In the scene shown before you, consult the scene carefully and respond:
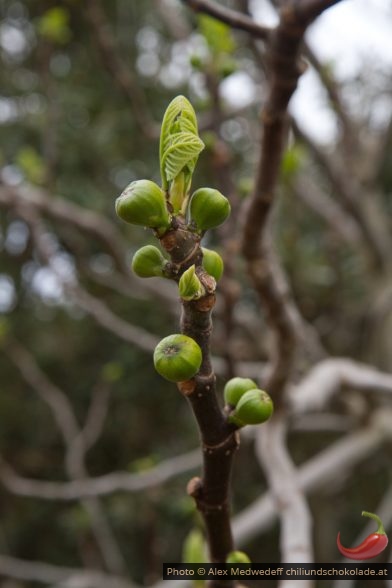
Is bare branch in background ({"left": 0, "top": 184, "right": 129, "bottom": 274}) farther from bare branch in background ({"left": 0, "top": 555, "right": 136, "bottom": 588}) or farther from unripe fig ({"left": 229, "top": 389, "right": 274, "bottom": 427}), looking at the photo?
unripe fig ({"left": 229, "top": 389, "right": 274, "bottom": 427})

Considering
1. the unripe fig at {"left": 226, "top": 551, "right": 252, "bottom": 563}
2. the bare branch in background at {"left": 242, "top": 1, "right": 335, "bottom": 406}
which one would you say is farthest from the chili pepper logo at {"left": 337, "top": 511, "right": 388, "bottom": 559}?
the bare branch in background at {"left": 242, "top": 1, "right": 335, "bottom": 406}

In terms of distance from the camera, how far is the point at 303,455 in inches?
185

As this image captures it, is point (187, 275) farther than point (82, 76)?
No

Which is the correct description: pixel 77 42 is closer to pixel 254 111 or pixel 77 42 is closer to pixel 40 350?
pixel 254 111

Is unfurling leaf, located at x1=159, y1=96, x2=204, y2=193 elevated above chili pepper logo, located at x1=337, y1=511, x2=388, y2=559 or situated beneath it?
elevated above

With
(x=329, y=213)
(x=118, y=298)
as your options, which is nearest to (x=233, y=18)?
(x=329, y=213)

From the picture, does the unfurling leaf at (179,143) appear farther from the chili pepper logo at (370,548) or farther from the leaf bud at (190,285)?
the chili pepper logo at (370,548)

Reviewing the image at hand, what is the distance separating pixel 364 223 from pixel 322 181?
1.95m

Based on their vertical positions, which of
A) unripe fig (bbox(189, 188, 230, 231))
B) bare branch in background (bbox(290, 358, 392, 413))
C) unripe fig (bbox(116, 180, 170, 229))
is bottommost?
bare branch in background (bbox(290, 358, 392, 413))

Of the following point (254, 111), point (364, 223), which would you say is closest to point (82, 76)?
point (254, 111)

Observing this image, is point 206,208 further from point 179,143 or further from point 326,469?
point 326,469

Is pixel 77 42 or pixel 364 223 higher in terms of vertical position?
pixel 77 42

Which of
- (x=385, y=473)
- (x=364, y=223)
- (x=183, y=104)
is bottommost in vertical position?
(x=385, y=473)

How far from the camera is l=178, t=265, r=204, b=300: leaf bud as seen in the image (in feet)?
1.47
